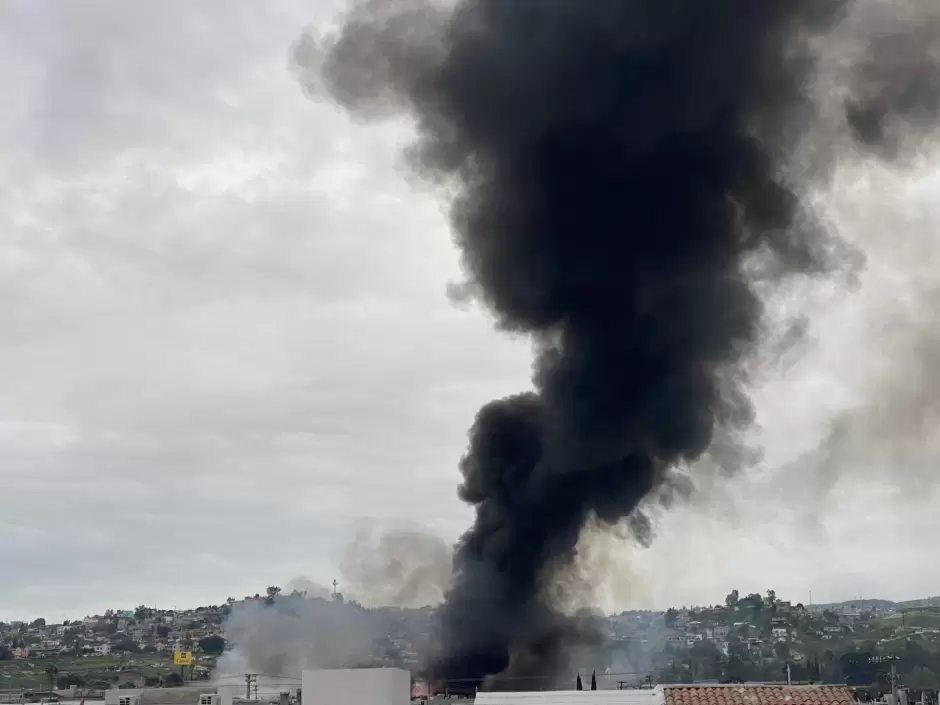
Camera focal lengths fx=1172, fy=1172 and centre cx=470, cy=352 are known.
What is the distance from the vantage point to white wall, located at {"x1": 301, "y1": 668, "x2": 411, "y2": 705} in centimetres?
4050

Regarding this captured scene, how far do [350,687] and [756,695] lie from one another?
1380 cm

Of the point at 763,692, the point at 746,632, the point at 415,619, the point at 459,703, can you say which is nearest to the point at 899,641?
Result: the point at 746,632

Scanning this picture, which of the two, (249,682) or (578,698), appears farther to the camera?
(249,682)

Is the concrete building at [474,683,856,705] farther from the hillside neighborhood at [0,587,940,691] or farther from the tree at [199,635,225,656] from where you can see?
the tree at [199,635,225,656]

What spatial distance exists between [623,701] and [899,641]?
14639cm

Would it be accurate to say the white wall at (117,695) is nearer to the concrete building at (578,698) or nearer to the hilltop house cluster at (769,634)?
the concrete building at (578,698)

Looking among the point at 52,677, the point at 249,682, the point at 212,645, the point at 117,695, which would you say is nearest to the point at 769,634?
the point at 212,645

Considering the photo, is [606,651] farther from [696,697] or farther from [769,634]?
[769,634]

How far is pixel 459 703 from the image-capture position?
5809 cm

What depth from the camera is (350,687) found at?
40781 mm

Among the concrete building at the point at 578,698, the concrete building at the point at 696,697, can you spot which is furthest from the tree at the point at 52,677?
the concrete building at the point at 696,697

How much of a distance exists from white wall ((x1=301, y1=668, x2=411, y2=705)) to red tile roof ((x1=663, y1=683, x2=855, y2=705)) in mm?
9743

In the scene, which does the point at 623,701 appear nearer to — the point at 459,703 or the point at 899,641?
the point at 459,703

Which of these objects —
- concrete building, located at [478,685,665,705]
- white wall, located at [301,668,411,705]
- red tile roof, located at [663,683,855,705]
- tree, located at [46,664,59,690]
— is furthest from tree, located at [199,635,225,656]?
red tile roof, located at [663,683,855,705]
